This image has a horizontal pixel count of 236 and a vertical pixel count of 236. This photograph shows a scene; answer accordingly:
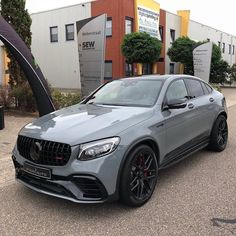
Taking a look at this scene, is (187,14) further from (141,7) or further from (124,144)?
(124,144)

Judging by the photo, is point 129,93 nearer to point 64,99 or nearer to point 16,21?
point 64,99

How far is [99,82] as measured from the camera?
1083 cm

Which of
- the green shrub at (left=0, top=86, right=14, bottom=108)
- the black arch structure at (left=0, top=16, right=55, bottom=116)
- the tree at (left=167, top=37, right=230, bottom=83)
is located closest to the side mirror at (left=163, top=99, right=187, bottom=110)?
the black arch structure at (left=0, top=16, right=55, bottom=116)

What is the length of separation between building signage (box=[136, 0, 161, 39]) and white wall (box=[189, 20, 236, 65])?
7.26 meters

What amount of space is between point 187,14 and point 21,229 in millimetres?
32060

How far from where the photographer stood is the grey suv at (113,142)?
3705 millimetres

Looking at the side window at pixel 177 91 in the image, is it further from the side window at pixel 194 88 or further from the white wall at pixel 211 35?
the white wall at pixel 211 35

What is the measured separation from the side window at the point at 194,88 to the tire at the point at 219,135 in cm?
71

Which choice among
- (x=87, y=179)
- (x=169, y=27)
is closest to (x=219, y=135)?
(x=87, y=179)

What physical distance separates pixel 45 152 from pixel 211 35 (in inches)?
1571

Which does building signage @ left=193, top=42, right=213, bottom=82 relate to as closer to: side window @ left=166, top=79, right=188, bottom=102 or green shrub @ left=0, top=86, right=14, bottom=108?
green shrub @ left=0, top=86, right=14, bottom=108

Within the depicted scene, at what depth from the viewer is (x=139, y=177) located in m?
4.13

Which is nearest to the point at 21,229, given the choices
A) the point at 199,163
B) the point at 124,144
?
the point at 124,144

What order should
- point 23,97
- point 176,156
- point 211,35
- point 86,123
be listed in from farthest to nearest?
point 211,35, point 23,97, point 176,156, point 86,123
